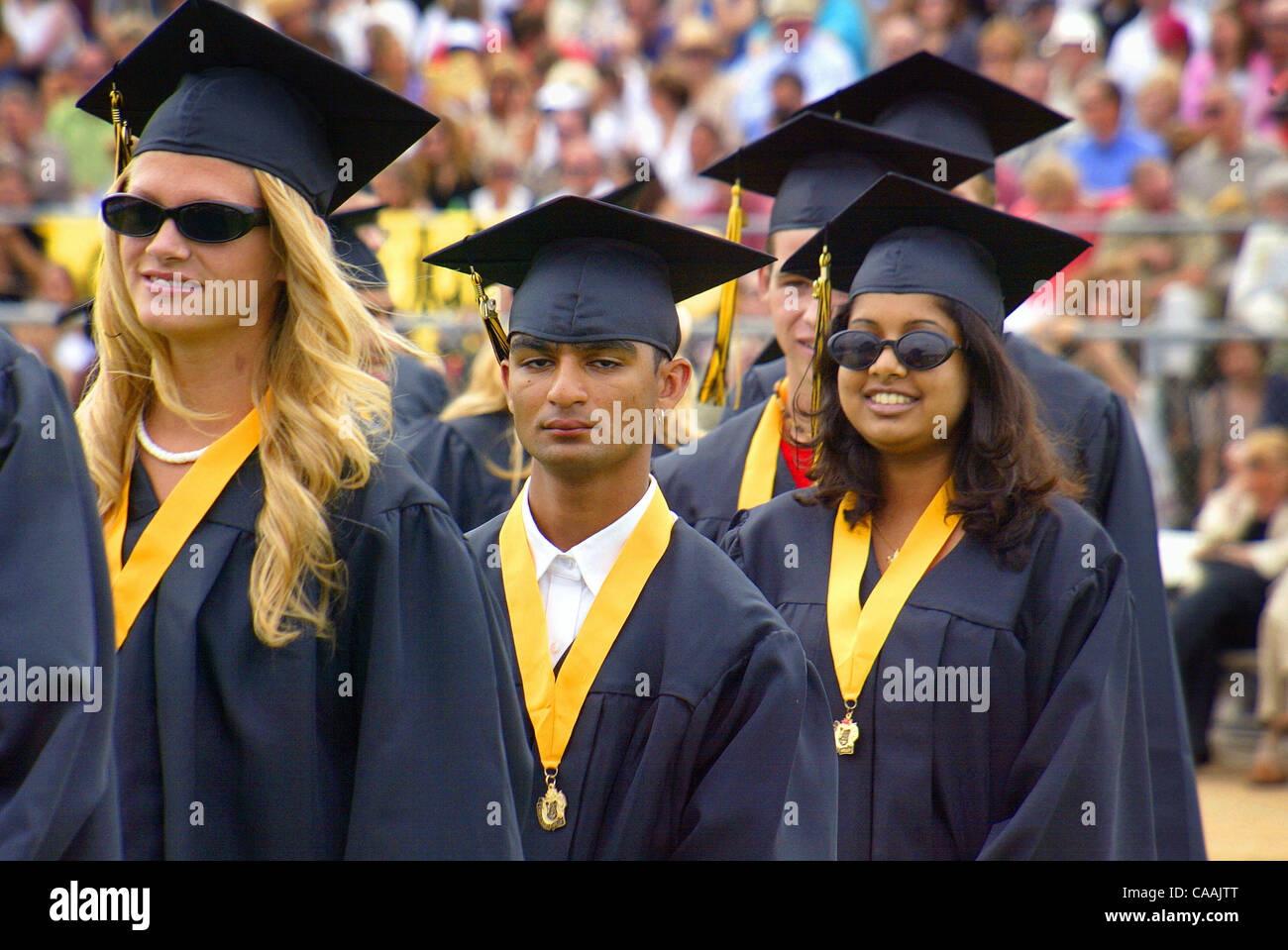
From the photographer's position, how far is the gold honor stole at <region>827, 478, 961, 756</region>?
3.68 m

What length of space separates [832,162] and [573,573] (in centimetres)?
225

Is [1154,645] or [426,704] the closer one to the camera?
[426,704]

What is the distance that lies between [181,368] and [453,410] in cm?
295

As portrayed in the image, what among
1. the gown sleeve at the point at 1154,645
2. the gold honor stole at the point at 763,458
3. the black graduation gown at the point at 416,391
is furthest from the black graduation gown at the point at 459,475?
the gown sleeve at the point at 1154,645

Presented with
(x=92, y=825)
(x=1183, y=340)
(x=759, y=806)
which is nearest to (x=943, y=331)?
(x=759, y=806)

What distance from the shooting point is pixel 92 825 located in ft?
7.48

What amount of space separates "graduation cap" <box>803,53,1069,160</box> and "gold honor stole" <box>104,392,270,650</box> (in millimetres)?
3148

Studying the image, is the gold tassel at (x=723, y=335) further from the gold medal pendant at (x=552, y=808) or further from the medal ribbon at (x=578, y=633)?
the gold medal pendant at (x=552, y=808)

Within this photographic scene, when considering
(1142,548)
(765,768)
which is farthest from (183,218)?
(1142,548)

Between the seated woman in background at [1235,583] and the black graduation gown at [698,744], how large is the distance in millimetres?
5145

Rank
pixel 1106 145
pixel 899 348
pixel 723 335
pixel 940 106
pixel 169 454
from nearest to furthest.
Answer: pixel 169 454, pixel 899 348, pixel 723 335, pixel 940 106, pixel 1106 145

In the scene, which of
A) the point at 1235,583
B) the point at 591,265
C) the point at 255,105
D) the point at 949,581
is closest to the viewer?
the point at 255,105

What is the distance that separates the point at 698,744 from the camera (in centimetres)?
312

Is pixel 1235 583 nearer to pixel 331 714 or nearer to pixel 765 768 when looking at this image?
pixel 765 768
